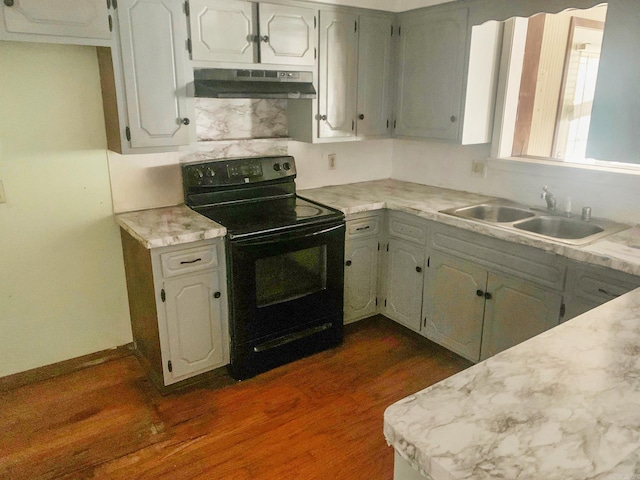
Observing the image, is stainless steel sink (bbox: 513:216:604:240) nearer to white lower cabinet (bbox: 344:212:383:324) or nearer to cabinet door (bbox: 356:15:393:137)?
white lower cabinet (bbox: 344:212:383:324)

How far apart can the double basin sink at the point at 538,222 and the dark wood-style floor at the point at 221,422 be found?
2.94ft

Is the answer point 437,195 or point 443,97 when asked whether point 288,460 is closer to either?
point 437,195

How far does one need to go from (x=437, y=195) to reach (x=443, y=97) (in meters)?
0.64

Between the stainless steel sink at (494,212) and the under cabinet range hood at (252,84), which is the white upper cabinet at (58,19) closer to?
the under cabinet range hood at (252,84)

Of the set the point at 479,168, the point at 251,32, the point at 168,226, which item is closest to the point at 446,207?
the point at 479,168

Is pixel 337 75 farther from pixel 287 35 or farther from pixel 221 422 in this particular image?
pixel 221 422

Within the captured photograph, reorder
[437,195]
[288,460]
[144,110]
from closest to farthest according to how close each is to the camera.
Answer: [288,460], [144,110], [437,195]

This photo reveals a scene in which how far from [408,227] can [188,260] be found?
1.35 meters

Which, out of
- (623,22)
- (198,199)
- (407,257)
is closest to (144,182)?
(198,199)

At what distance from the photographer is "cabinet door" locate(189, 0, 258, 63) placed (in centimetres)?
247

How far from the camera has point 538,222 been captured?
9.01 ft

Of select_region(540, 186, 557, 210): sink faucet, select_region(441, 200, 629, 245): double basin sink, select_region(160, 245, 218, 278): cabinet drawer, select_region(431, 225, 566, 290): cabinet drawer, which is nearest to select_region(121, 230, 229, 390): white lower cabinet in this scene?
select_region(160, 245, 218, 278): cabinet drawer

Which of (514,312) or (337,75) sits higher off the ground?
(337,75)

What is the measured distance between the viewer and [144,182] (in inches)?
110
